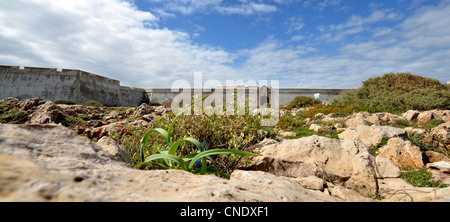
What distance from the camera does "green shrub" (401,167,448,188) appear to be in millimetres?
3223

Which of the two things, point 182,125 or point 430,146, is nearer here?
point 182,125

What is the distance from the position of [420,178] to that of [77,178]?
4.49 meters

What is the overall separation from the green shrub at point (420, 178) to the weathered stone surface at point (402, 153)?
0.21m

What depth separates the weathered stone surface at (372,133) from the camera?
488 centimetres

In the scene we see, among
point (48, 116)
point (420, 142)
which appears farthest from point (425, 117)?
point (48, 116)

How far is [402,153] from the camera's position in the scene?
4.25 meters

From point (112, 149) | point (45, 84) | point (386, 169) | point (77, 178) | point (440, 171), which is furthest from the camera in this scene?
point (45, 84)

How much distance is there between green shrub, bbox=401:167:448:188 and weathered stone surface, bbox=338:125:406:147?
1.08 m

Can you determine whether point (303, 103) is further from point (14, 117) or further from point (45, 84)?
point (45, 84)

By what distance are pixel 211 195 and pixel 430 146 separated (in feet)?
20.4
